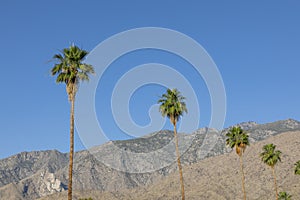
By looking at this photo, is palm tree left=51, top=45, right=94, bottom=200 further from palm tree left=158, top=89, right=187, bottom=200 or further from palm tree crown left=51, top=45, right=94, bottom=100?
palm tree left=158, top=89, right=187, bottom=200

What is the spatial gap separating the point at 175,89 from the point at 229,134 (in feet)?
71.9

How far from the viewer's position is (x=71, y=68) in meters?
41.6

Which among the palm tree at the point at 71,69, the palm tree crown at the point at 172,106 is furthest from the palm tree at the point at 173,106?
the palm tree at the point at 71,69

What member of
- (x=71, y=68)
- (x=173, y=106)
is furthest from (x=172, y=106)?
(x=71, y=68)

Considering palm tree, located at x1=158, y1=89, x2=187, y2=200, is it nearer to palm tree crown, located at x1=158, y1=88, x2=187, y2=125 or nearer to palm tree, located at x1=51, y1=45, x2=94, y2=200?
palm tree crown, located at x1=158, y1=88, x2=187, y2=125

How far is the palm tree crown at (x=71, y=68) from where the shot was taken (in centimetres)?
4147

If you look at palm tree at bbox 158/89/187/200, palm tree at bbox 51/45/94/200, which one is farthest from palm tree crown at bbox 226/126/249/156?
palm tree at bbox 51/45/94/200

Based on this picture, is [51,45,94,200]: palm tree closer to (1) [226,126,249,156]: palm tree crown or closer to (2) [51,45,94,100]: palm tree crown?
(2) [51,45,94,100]: palm tree crown

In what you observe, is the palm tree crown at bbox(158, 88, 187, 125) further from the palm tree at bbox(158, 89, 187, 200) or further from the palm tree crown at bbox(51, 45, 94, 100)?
the palm tree crown at bbox(51, 45, 94, 100)

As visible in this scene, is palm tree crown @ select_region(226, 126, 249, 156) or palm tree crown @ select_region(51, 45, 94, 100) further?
palm tree crown @ select_region(226, 126, 249, 156)

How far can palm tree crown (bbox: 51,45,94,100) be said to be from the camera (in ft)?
136

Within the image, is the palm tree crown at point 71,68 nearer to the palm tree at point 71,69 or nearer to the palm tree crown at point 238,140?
the palm tree at point 71,69

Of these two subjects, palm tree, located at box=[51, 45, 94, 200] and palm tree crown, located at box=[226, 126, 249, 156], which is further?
palm tree crown, located at box=[226, 126, 249, 156]

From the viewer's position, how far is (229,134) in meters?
75.6
